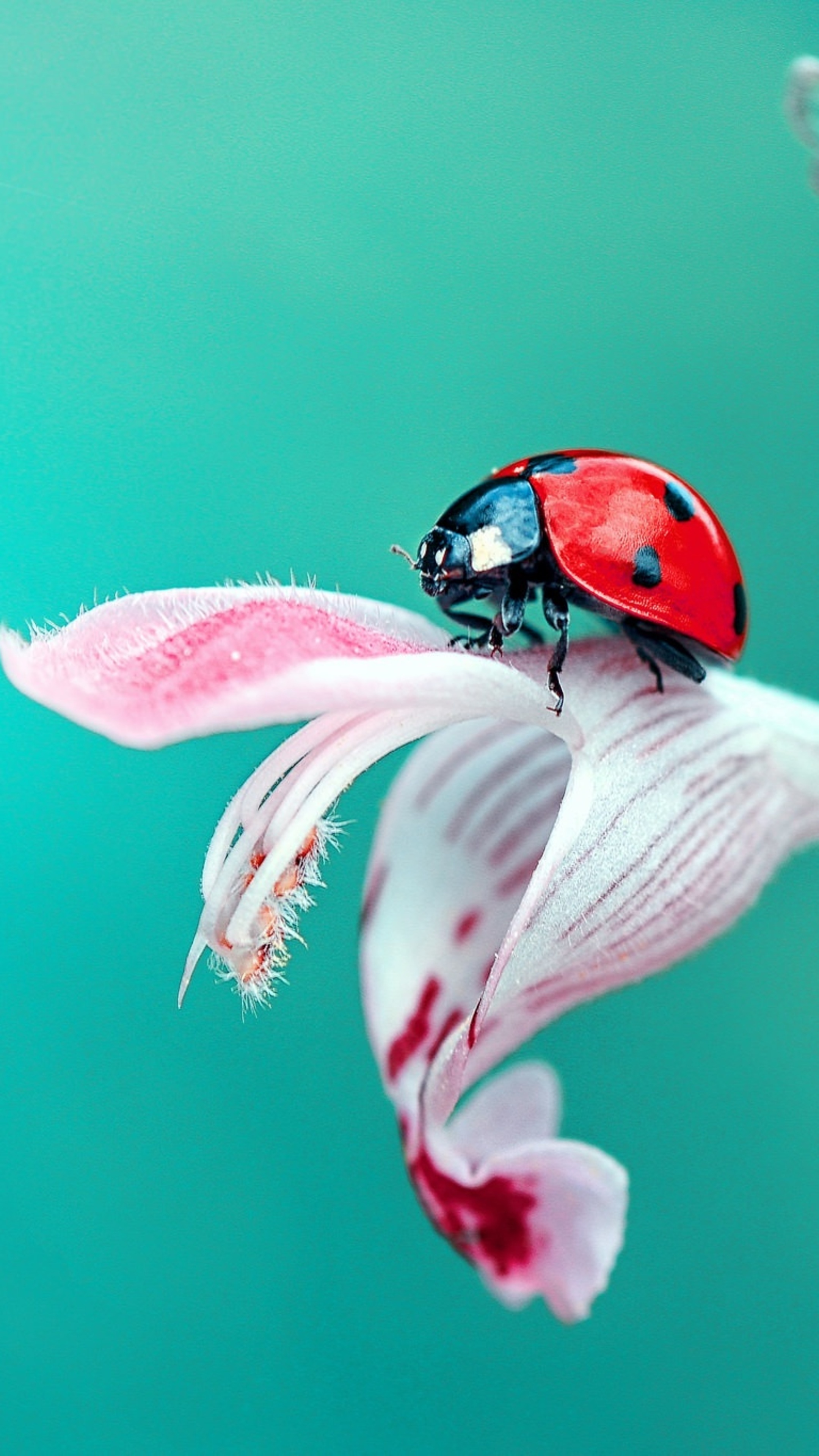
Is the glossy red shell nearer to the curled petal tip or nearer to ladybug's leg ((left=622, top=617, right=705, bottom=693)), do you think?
ladybug's leg ((left=622, top=617, right=705, bottom=693))

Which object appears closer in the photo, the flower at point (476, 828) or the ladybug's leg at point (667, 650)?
the flower at point (476, 828)

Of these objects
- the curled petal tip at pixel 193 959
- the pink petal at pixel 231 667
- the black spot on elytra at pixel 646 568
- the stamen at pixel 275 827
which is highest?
the black spot on elytra at pixel 646 568

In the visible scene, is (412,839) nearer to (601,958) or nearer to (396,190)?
(601,958)

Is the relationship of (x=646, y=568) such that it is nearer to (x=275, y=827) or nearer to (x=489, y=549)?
(x=489, y=549)

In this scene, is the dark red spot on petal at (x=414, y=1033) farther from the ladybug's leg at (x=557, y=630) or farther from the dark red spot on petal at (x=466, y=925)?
the ladybug's leg at (x=557, y=630)

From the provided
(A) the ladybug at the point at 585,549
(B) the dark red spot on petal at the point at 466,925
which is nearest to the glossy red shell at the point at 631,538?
(A) the ladybug at the point at 585,549

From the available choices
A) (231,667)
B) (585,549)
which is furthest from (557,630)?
(231,667)
